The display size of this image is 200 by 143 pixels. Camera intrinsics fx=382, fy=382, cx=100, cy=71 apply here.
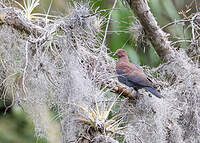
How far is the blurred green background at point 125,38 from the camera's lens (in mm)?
3201

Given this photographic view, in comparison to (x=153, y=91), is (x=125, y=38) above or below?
above

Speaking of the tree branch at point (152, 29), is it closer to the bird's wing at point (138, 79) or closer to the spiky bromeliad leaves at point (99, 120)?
the bird's wing at point (138, 79)

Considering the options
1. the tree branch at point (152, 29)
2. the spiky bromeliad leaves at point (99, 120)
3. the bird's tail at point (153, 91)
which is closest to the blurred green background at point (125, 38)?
the tree branch at point (152, 29)

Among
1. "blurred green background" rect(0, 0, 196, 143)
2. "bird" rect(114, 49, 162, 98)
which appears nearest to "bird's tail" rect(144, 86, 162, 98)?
"bird" rect(114, 49, 162, 98)

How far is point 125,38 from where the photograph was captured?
148 inches

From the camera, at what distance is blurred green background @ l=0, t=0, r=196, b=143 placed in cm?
320

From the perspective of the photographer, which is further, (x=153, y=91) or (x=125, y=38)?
(x=125, y=38)

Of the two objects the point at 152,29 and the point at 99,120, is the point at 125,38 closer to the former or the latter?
the point at 152,29

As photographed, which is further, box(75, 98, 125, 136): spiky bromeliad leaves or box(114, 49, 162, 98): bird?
box(114, 49, 162, 98): bird

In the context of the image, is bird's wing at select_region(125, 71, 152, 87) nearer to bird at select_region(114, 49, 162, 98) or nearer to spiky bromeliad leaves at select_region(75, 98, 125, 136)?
bird at select_region(114, 49, 162, 98)

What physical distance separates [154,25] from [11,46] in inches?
46.1

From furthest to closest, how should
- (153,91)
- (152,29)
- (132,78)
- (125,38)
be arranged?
A: (125,38)
(152,29)
(132,78)
(153,91)

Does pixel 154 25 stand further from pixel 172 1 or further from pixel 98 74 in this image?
pixel 172 1

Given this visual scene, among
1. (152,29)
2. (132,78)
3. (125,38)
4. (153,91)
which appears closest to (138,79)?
(132,78)
